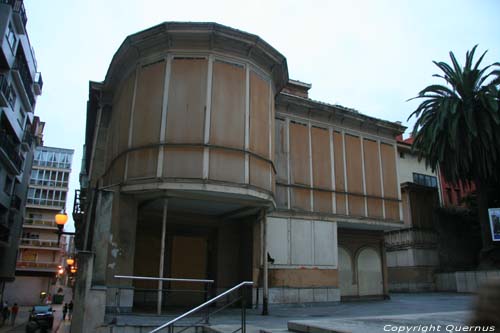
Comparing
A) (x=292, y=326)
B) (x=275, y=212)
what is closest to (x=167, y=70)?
(x=275, y=212)

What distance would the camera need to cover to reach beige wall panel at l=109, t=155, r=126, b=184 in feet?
44.4

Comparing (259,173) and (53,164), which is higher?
(53,164)

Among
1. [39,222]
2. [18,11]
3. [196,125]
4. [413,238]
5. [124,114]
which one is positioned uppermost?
[18,11]

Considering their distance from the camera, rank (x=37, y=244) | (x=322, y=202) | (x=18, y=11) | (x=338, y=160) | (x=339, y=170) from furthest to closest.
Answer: (x=37, y=244)
(x=18, y=11)
(x=338, y=160)
(x=339, y=170)
(x=322, y=202)

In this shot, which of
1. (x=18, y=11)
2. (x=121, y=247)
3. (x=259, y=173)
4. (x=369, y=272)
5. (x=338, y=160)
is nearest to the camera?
(x=121, y=247)

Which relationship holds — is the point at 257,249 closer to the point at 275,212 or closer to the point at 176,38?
the point at 275,212

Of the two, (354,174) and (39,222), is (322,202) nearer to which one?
(354,174)

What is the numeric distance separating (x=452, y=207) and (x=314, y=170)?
18.3 meters

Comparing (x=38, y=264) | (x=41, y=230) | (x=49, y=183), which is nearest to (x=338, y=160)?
(x=38, y=264)

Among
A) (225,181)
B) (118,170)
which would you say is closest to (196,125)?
(225,181)

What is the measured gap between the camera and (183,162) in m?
12.5

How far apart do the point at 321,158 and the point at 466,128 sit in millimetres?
14166

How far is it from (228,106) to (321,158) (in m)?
6.48

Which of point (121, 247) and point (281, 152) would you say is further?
point (281, 152)
